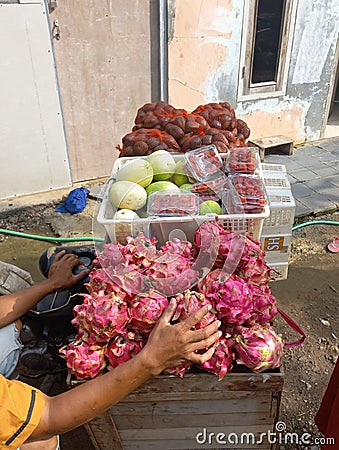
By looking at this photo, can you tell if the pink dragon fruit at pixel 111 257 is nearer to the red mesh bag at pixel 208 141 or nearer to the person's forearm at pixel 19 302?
the person's forearm at pixel 19 302

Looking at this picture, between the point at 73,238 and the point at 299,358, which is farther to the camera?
the point at 73,238

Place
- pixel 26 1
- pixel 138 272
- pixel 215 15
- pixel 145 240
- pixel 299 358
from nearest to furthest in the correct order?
pixel 138 272 < pixel 145 240 < pixel 299 358 < pixel 26 1 < pixel 215 15

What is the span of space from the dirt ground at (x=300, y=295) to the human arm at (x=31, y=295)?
263 mm

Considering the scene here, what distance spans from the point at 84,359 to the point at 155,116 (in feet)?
5.76

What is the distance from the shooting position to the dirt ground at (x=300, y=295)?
2.32m

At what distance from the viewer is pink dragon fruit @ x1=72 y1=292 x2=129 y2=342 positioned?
4.28 feet

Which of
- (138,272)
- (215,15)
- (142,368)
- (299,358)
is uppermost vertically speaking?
(215,15)

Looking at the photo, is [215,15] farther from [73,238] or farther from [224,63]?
[73,238]

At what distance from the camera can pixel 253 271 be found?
4.76 ft

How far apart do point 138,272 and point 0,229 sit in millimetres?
3019

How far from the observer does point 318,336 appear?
277 cm

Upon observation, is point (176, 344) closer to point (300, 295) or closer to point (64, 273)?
point (64, 273)

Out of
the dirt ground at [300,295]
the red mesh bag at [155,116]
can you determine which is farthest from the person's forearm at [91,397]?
the red mesh bag at [155,116]

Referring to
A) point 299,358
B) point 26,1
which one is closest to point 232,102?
point 26,1
